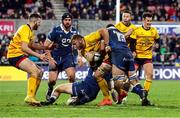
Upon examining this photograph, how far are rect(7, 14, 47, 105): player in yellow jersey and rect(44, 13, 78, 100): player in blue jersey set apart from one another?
1.62m

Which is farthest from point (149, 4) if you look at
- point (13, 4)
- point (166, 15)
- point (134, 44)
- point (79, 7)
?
point (134, 44)

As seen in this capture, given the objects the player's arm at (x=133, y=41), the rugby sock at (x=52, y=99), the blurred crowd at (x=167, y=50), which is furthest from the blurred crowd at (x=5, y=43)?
the rugby sock at (x=52, y=99)

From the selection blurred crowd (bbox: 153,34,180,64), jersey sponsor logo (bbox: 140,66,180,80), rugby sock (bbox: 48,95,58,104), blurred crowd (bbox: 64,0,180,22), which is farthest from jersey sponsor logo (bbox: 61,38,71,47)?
blurred crowd (bbox: 64,0,180,22)

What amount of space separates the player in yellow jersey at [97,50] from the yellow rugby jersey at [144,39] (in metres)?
2.72

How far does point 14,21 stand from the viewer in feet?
121

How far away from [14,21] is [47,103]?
20.6 metres

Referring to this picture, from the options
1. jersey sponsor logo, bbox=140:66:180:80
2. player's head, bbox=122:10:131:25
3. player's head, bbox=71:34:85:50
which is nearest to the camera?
player's head, bbox=71:34:85:50

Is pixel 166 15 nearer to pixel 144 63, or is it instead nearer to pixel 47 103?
pixel 144 63

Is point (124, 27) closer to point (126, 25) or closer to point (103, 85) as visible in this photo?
point (126, 25)

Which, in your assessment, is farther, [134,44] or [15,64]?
[134,44]

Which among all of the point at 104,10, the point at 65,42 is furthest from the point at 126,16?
the point at 104,10

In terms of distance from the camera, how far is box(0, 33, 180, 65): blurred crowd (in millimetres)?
35616

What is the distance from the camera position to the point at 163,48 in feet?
123

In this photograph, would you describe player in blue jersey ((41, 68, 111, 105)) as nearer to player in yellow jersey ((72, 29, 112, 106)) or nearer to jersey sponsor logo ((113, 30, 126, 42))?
player in yellow jersey ((72, 29, 112, 106))
